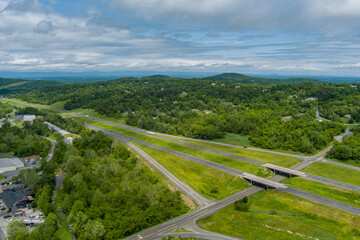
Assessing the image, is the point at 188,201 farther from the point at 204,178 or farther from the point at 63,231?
the point at 63,231

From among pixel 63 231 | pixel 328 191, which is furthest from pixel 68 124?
pixel 328 191

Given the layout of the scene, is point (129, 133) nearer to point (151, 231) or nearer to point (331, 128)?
point (151, 231)

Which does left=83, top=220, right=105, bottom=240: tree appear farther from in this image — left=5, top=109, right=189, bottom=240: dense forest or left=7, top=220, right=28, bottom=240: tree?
left=7, top=220, right=28, bottom=240: tree

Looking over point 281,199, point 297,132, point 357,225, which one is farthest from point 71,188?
point 297,132

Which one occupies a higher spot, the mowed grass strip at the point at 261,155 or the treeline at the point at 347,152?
the treeline at the point at 347,152

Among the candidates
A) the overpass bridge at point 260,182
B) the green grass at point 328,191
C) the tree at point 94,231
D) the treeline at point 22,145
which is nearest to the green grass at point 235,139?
the overpass bridge at point 260,182

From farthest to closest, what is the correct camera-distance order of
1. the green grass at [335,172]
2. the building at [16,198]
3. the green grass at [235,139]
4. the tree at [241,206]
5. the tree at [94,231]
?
1. the green grass at [235,139]
2. the green grass at [335,172]
3. the building at [16,198]
4. the tree at [241,206]
5. the tree at [94,231]

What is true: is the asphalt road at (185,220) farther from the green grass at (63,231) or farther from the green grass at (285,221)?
the green grass at (63,231)

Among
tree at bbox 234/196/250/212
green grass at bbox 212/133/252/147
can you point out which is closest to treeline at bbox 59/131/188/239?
tree at bbox 234/196/250/212
